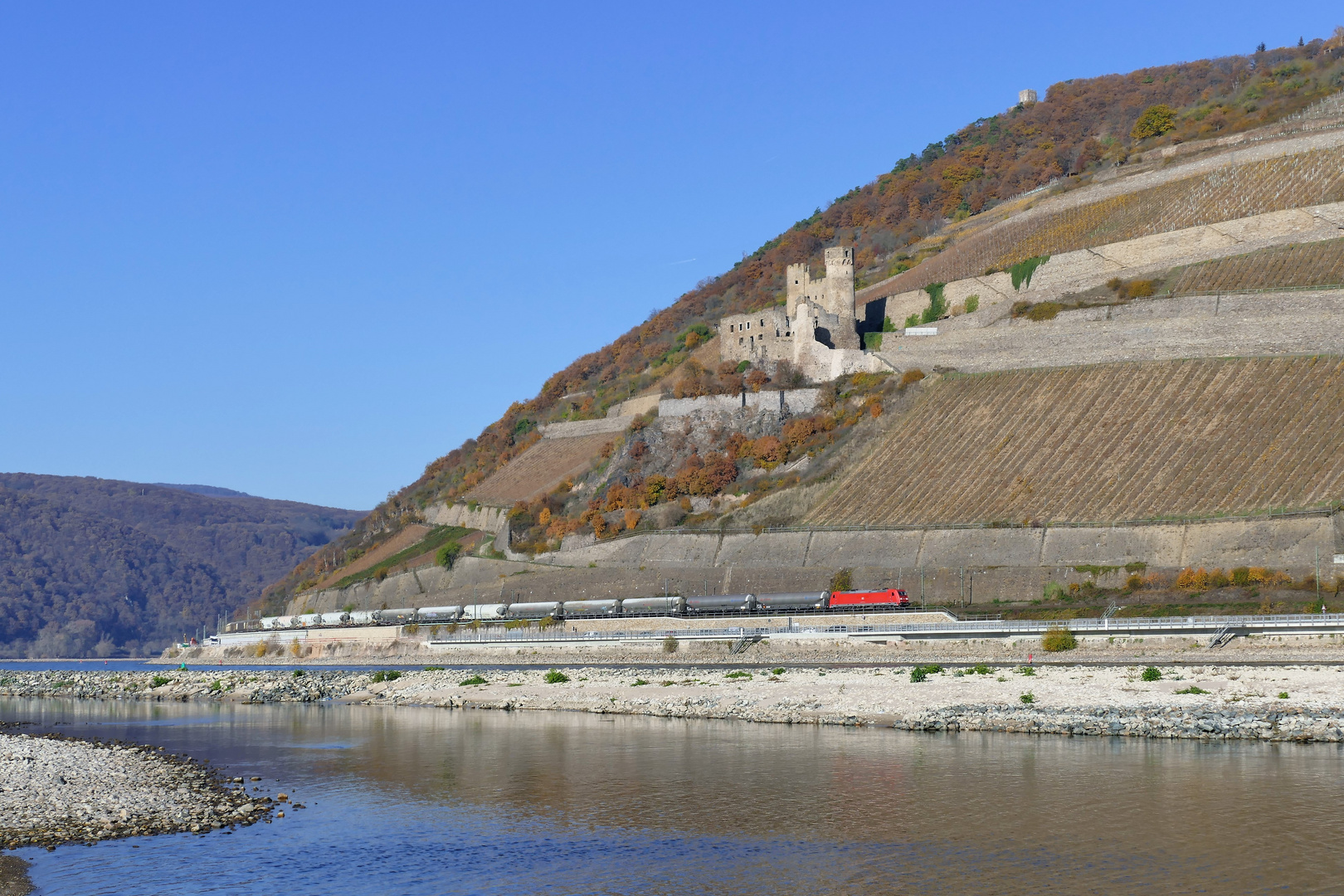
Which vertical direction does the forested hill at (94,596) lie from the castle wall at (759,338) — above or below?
below

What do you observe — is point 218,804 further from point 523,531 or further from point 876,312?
point 876,312

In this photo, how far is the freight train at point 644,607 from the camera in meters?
61.3

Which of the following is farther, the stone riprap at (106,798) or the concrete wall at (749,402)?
the concrete wall at (749,402)

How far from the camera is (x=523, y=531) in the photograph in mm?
91688

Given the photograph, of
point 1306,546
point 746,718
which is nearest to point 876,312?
point 1306,546

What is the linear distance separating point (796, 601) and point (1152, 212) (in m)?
45.3

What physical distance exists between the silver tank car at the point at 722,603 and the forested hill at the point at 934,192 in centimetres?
4261

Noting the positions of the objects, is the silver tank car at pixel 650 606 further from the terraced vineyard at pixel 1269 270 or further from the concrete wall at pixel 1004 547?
the terraced vineyard at pixel 1269 270

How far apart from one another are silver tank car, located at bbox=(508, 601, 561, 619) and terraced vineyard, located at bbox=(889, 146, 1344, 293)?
40.2m

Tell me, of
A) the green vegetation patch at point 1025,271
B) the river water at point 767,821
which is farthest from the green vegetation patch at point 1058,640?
the green vegetation patch at point 1025,271

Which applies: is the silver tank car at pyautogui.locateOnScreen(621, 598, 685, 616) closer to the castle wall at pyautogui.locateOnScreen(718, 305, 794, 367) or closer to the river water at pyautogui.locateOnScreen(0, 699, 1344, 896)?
the castle wall at pyautogui.locateOnScreen(718, 305, 794, 367)

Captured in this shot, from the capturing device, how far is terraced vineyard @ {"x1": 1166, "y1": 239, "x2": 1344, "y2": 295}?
235ft

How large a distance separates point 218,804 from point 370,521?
11133 cm

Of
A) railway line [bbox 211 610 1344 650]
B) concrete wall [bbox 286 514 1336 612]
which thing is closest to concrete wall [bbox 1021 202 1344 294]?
concrete wall [bbox 286 514 1336 612]
